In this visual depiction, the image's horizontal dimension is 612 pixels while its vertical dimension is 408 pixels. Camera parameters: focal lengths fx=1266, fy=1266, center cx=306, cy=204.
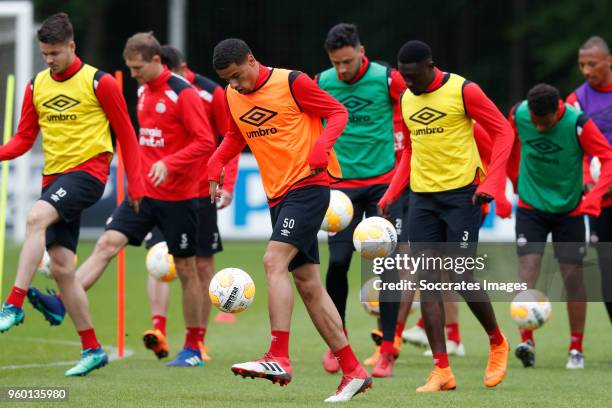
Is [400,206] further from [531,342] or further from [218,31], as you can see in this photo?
[218,31]

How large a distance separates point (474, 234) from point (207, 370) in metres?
2.50

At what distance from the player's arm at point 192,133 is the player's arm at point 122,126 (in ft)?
1.59

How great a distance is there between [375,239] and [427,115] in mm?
977

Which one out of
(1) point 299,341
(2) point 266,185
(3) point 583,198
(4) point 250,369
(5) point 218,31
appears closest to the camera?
(4) point 250,369

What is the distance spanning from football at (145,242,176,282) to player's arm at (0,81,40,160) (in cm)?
178

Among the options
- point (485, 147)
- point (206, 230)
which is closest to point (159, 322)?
point (206, 230)

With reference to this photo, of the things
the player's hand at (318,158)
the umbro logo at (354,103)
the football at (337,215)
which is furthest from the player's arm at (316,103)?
the umbro logo at (354,103)

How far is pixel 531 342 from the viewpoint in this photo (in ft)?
35.0

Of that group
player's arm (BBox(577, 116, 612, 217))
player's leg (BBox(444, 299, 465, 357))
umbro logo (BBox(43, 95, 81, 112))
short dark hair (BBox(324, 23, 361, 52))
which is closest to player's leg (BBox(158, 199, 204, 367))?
umbro logo (BBox(43, 95, 81, 112))

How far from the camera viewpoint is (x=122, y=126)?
31.3 ft

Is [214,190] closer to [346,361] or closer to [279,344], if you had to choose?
[279,344]

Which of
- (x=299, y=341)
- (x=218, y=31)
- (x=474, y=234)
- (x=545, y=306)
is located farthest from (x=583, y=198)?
(x=218, y=31)

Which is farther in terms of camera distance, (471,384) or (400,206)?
(400,206)

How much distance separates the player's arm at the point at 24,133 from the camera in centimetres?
962
